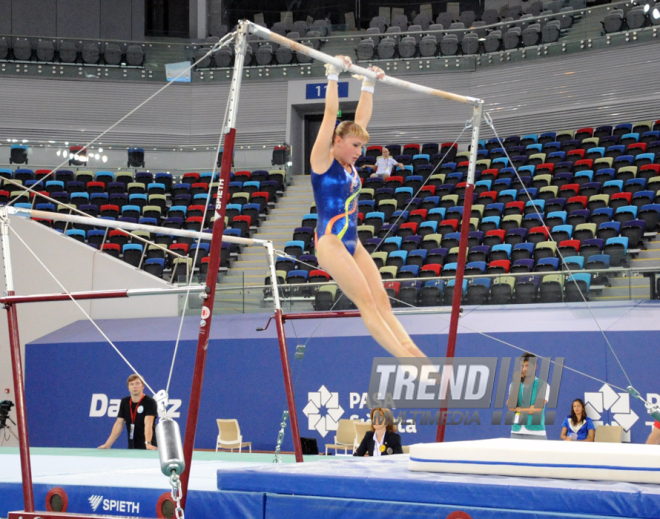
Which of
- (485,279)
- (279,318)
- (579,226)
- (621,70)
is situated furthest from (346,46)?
(279,318)

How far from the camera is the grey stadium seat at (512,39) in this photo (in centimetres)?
1955

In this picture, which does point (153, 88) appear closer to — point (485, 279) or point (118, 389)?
point (118, 389)

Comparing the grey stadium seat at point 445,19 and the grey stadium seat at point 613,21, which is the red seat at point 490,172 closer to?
the grey stadium seat at point 613,21

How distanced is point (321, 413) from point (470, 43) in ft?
43.5

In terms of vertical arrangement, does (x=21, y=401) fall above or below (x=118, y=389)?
above

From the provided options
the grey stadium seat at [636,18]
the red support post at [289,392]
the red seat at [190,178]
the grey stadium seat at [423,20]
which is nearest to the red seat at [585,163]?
the grey stadium seat at [636,18]

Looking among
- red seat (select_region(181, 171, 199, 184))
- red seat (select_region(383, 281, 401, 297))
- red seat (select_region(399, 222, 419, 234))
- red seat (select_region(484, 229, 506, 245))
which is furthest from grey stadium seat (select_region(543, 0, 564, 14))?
red seat (select_region(383, 281, 401, 297))

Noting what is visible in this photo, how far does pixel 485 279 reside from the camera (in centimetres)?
1025

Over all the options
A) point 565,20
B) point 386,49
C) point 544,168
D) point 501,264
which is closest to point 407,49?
point 386,49

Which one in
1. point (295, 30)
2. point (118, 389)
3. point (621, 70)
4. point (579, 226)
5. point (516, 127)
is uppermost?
point (295, 30)

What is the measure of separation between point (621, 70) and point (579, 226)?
7912 mm

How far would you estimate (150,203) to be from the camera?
1642cm

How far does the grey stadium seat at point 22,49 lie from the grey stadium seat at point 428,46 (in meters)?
11.3

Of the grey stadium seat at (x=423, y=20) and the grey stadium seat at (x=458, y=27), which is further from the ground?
the grey stadium seat at (x=423, y=20)
